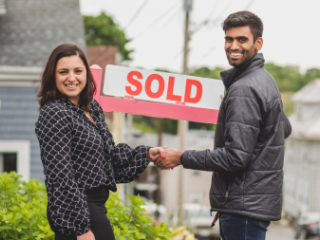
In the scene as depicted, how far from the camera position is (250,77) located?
7.31 ft

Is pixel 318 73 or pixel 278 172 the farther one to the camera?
pixel 318 73

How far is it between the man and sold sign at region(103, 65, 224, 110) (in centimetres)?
86

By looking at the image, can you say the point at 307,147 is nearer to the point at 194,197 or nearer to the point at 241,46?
the point at 194,197

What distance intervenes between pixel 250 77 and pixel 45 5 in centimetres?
719

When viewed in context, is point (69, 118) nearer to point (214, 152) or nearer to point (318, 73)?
point (214, 152)

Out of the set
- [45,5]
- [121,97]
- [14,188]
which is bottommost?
[14,188]

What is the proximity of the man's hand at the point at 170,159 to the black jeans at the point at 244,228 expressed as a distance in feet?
1.53

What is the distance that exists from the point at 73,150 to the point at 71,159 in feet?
0.16

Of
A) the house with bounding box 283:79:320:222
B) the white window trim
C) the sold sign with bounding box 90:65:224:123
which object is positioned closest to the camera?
the sold sign with bounding box 90:65:224:123

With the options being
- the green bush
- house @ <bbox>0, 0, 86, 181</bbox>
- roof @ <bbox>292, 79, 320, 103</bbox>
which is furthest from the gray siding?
roof @ <bbox>292, 79, 320, 103</bbox>

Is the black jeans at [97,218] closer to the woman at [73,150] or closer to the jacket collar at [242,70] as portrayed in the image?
the woman at [73,150]

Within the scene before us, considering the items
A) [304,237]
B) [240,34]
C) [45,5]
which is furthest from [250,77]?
[304,237]

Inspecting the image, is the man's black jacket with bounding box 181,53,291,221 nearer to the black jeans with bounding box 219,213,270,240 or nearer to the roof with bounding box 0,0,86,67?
the black jeans with bounding box 219,213,270,240

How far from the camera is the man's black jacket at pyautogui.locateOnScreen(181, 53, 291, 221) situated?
2131 mm
